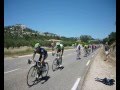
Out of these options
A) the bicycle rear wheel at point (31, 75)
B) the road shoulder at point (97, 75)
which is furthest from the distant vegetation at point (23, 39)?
the road shoulder at point (97, 75)

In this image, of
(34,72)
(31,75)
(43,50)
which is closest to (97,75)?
(43,50)

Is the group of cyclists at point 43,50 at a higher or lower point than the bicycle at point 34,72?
higher

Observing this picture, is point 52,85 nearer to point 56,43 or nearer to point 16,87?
point 16,87

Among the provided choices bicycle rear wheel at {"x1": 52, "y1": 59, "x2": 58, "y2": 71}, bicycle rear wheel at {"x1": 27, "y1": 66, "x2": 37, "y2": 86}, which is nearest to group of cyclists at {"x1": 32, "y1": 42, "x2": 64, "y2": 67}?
bicycle rear wheel at {"x1": 27, "y1": 66, "x2": 37, "y2": 86}

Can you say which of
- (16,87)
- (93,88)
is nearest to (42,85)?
(16,87)

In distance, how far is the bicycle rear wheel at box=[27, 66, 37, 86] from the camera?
8.66 m

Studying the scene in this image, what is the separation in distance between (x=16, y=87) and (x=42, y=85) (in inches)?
46.5

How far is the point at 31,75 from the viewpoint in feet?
29.1

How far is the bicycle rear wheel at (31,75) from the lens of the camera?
8664 millimetres

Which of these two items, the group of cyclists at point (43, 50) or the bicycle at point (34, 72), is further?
the group of cyclists at point (43, 50)

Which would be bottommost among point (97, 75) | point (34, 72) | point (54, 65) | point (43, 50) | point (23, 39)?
point (97, 75)

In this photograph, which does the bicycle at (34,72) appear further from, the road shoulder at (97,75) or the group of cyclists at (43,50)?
the road shoulder at (97,75)

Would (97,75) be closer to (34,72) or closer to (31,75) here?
(34,72)

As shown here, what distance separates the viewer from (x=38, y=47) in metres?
9.15
